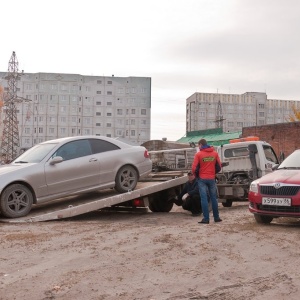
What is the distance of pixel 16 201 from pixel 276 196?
16.6 feet

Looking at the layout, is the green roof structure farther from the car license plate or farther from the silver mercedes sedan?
the car license plate

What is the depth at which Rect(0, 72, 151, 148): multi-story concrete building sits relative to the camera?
291 feet

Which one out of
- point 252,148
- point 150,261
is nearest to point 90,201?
point 150,261

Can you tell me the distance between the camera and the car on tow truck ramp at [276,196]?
8.00 metres

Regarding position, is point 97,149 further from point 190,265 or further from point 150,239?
point 190,265

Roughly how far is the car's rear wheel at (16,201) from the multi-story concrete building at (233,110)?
88.9 metres

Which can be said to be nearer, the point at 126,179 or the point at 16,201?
the point at 16,201

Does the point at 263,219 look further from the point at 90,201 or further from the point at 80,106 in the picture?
the point at 80,106

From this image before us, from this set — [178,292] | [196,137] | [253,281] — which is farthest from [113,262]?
[196,137]

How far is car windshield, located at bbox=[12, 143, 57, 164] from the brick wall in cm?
2574

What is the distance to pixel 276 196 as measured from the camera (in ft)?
26.9

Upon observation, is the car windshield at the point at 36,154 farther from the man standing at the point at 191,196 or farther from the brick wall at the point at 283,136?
the brick wall at the point at 283,136

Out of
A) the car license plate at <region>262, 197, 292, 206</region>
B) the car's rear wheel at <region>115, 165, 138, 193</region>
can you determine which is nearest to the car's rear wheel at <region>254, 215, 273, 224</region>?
the car license plate at <region>262, 197, 292, 206</region>

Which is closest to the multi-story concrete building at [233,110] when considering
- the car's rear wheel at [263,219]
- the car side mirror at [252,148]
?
the car side mirror at [252,148]
